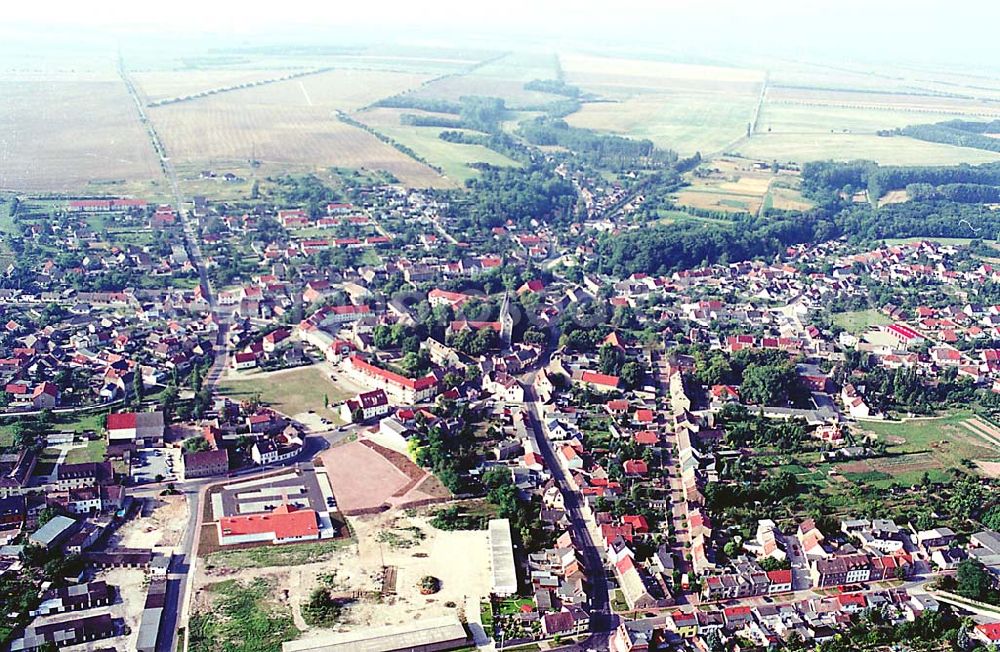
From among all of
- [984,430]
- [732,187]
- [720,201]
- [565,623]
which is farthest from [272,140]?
[565,623]

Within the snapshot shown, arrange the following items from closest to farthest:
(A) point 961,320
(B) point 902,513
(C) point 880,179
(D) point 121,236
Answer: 1. (B) point 902,513
2. (A) point 961,320
3. (D) point 121,236
4. (C) point 880,179

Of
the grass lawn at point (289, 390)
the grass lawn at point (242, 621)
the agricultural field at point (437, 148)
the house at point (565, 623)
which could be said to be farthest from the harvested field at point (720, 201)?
the grass lawn at point (242, 621)

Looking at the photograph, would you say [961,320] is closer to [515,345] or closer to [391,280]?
[515,345]

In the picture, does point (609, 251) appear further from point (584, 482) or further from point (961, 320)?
point (584, 482)

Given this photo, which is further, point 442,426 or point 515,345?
point 515,345

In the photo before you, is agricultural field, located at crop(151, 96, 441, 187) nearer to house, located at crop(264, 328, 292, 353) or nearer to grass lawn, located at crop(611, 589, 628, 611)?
house, located at crop(264, 328, 292, 353)

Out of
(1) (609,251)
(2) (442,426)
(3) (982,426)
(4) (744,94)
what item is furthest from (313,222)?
(4) (744,94)

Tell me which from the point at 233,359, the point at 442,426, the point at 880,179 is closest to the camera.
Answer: the point at 442,426

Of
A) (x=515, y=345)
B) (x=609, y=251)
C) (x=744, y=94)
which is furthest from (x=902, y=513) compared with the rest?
(x=744, y=94)
